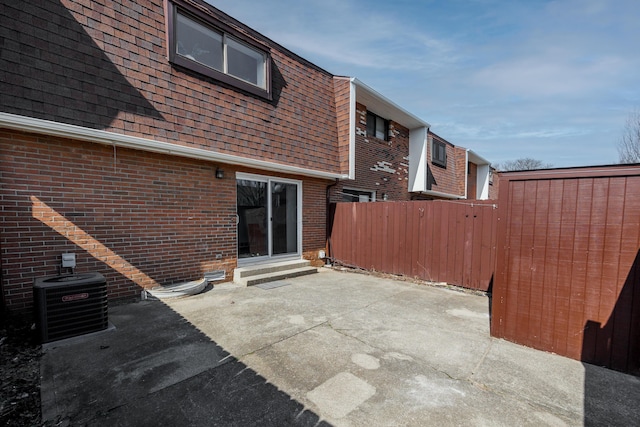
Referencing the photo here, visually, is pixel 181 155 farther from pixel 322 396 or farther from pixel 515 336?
pixel 515 336

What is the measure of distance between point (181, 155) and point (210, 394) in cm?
423

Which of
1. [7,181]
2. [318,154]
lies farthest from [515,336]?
[7,181]

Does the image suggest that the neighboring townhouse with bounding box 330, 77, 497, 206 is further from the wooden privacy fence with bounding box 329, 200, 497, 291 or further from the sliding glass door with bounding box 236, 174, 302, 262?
the sliding glass door with bounding box 236, 174, 302, 262

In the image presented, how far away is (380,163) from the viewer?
402 inches

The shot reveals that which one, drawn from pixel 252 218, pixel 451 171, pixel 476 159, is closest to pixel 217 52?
pixel 252 218

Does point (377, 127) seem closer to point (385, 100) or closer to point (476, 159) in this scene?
point (385, 100)

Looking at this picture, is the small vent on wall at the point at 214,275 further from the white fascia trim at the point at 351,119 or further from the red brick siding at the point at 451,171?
the red brick siding at the point at 451,171

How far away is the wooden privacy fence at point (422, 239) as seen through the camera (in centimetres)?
559

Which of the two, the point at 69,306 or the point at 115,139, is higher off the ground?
the point at 115,139

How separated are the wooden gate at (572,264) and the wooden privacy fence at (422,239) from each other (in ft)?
8.00

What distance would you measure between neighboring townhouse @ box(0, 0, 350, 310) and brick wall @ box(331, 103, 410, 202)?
244 centimetres

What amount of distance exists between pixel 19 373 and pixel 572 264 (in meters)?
5.66

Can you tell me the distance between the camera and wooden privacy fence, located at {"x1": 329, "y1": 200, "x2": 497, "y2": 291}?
220 inches

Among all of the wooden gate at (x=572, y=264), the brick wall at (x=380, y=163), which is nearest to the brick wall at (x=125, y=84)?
the brick wall at (x=380, y=163)
